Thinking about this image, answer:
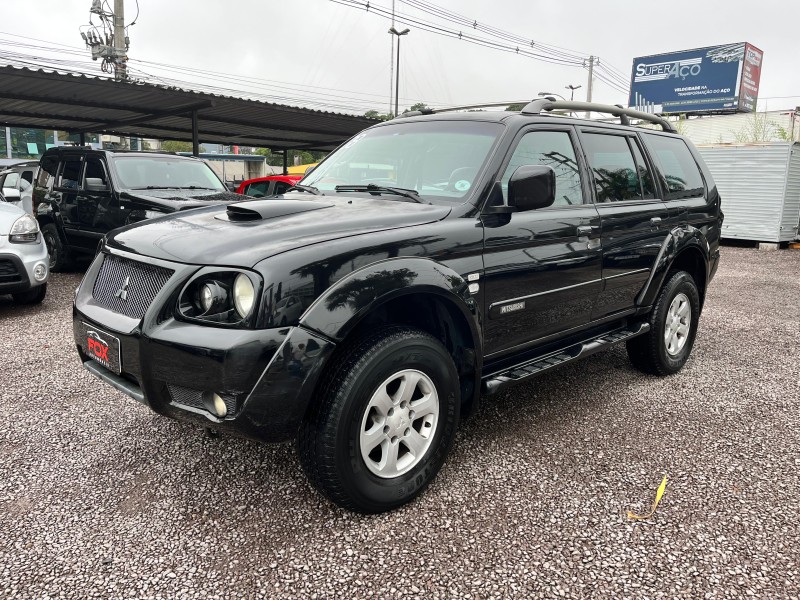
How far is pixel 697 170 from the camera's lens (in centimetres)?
476

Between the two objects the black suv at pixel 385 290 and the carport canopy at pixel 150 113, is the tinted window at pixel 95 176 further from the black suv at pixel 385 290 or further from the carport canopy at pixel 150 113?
the black suv at pixel 385 290

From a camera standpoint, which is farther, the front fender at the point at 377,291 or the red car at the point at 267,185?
the red car at the point at 267,185

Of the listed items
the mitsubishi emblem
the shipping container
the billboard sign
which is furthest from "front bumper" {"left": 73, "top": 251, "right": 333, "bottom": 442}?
the billboard sign

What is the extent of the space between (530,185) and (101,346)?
2.09 metres

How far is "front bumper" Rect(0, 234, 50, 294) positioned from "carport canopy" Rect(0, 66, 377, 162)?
512 cm

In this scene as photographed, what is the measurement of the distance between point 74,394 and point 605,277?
356 centimetres

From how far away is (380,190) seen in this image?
127 inches

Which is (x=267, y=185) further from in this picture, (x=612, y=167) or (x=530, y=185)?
(x=530, y=185)

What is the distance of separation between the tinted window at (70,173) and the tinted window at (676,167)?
7.42 metres

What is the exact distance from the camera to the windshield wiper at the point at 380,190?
10.1 feet

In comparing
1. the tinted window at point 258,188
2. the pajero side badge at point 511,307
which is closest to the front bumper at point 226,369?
the pajero side badge at point 511,307

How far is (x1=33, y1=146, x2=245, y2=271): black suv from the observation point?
24.3 ft

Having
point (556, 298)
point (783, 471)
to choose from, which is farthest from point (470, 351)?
point (783, 471)

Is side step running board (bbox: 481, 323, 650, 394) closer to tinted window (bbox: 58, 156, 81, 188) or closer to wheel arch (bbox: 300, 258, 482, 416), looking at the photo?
wheel arch (bbox: 300, 258, 482, 416)
